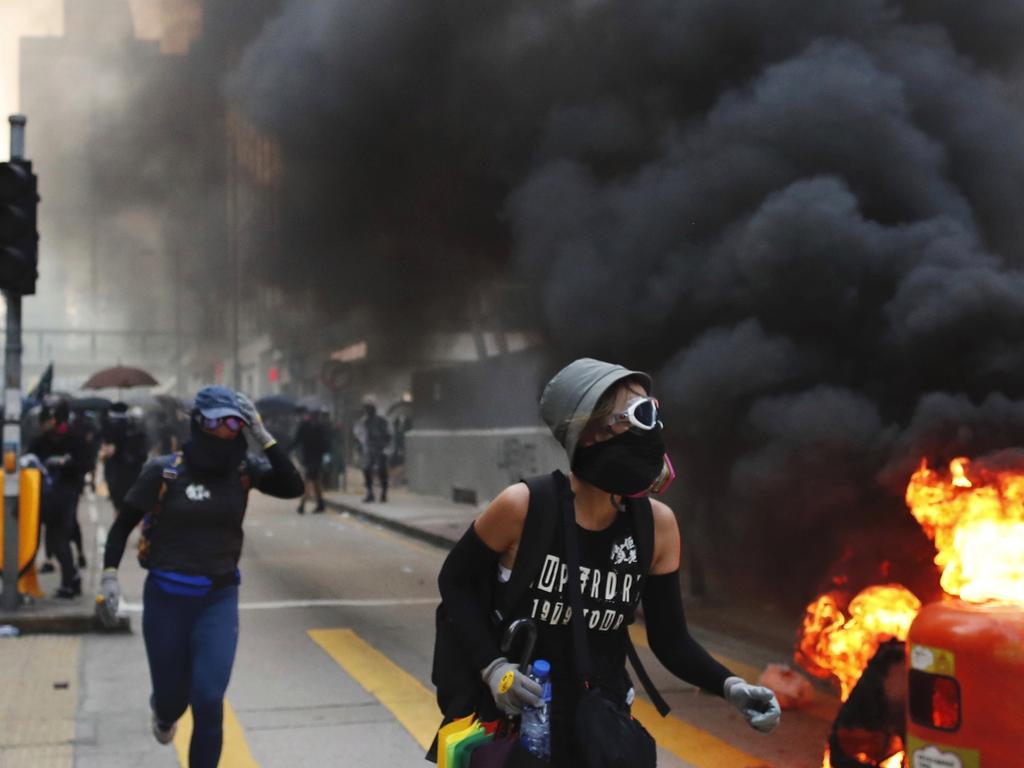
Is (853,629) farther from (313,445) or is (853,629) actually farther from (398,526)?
(313,445)

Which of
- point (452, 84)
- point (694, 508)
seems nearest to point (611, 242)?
point (694, 508)

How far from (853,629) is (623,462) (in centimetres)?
329

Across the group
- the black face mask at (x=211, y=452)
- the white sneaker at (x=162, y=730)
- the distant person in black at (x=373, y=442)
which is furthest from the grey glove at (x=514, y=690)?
the distant person in black at (x=373, y=442)

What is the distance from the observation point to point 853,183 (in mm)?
9383

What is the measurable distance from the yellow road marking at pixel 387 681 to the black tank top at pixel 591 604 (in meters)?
3.18

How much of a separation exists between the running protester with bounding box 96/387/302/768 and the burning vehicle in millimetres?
2285

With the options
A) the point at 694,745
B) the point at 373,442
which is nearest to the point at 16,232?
the point at 694,745

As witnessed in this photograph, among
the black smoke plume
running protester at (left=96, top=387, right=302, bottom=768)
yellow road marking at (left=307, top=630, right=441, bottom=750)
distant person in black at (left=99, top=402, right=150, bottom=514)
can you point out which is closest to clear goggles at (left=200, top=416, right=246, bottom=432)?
running protester at (left=96, top=387, right=302, bottom=768)

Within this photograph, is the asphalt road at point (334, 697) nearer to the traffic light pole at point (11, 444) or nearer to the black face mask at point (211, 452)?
the traffic light pole at point (11, 444)

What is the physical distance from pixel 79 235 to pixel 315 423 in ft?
Answer: 41.2

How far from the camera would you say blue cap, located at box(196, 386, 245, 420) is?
14.7 ft

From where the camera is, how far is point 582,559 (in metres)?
2.57

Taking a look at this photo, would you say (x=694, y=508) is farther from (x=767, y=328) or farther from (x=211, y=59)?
(x=211, y=59)

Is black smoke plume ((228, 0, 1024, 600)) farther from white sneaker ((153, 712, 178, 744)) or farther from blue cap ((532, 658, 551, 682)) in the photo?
blue cap ((532, 658, 551, 682))
